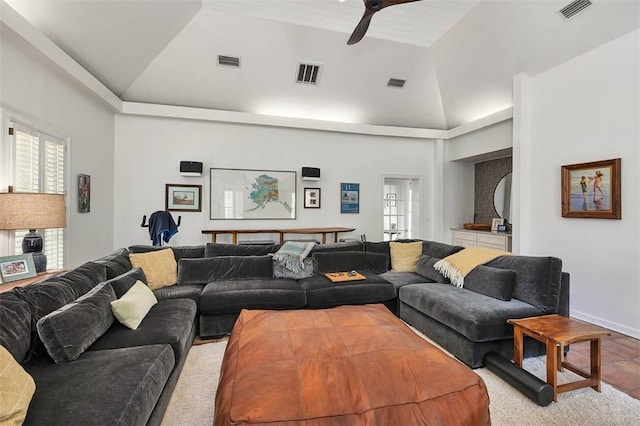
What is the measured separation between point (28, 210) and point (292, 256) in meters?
2.42

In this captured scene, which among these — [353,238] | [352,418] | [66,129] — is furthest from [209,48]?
[352,418]

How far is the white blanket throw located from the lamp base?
85.2 inches

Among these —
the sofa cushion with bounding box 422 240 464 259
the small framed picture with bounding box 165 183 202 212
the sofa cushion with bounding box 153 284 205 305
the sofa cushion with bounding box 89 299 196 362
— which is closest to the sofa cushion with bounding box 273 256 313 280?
the sofa cushion with bounding box 153 284 205 305

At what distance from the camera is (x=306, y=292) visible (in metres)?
3.31

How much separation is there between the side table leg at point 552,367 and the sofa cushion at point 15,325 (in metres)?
3.17

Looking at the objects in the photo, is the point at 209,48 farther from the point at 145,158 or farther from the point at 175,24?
the point at 145,158

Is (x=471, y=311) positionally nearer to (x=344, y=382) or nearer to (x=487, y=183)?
(x=344, y=382)

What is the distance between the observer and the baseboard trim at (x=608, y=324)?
3201 millimetres

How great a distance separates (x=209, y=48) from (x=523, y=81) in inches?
176

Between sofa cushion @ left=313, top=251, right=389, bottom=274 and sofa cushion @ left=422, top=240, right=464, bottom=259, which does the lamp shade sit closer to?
sofa cushion @ left=313, top=251, right=389, bottom=274

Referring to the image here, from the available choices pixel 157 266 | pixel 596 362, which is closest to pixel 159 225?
pixel 157 266

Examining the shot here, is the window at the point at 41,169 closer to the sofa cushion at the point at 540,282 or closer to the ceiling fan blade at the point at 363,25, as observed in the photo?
the ceiling fan blade at the point at 363,25

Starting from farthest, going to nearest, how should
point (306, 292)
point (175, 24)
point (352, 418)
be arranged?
1. point (175, 24)
2. point (306, 292)
3. point (352, 418)

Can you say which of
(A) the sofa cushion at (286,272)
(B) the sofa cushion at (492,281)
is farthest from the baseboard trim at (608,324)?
(A) the sofa cushion at (286,272)
